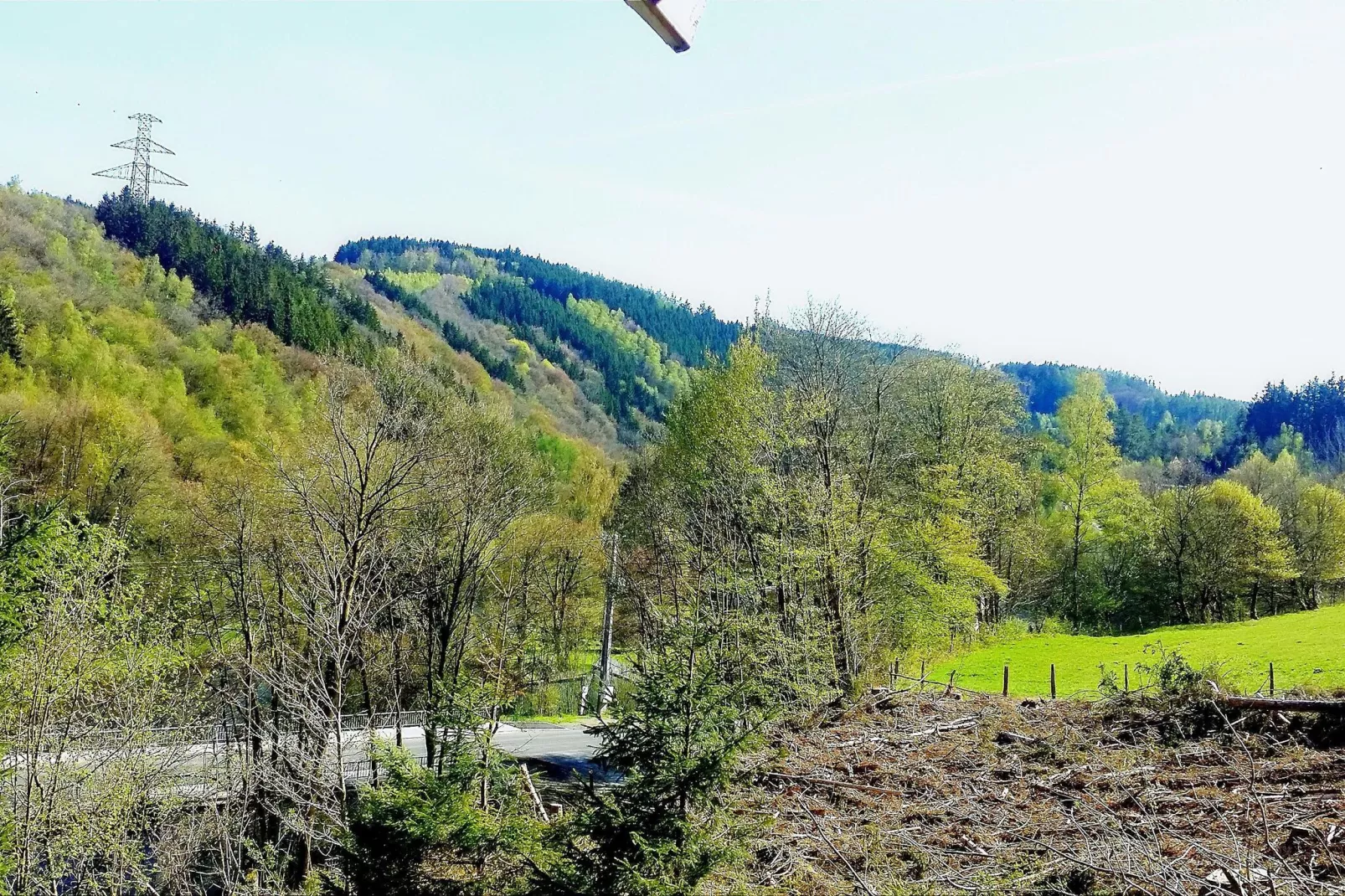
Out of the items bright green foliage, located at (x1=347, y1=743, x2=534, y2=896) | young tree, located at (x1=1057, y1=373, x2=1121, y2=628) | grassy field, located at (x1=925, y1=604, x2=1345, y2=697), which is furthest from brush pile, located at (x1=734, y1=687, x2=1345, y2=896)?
young tree, located at (x1=1057, y1=373, x2=1121, y2=628)

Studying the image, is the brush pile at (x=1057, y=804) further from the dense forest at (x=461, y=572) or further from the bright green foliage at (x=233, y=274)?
the bright green foliage at (x=233, y=274)

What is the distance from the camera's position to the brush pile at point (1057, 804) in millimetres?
6184

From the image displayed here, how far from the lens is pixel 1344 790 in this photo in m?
7.70

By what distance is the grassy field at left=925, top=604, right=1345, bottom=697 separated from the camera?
57.9 ft

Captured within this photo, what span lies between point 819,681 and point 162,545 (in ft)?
74.8

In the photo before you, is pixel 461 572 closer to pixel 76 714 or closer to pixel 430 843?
pixel 76 714

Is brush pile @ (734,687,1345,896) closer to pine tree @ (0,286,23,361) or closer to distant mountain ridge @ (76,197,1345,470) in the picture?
distant mountain ridge @ (76,197,1345,470)

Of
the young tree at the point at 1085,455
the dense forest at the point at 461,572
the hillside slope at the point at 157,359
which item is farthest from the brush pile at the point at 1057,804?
the young tree at the point at 1085,455

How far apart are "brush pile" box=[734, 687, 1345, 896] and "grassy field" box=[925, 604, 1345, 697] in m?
6.06

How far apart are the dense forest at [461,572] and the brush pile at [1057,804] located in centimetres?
115

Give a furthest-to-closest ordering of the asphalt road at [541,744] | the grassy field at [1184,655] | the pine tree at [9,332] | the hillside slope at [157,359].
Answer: the pine tree at [9,332]
the hillside slope at [157,359]
the asphalt road at [541,744]
the grassy field at [1184,655]

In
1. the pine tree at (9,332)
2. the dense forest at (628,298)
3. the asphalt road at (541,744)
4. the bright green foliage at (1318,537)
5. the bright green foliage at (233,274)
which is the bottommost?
the asphalt road at (541,744)

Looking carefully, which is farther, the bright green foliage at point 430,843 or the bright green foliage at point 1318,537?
the bright green foliage at point 1318,537

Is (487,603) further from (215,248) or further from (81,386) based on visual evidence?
(215,248)
